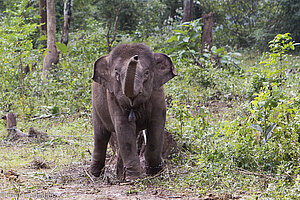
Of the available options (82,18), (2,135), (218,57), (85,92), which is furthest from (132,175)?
(82,18)

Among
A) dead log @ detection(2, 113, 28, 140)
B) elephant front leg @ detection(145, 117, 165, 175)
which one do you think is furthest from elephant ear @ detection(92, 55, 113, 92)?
dead log @ detection(2, 113, 28, 140)

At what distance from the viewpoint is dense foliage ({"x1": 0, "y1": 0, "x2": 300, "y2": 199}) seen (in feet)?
17.8

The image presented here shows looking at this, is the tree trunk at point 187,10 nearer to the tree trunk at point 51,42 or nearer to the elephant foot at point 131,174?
the tree trunk at point 51,42

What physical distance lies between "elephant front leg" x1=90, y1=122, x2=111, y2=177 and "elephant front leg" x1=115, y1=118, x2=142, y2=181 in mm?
1176

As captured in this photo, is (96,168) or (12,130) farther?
(12,130)

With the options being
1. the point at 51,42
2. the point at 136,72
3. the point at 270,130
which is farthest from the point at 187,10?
the point at 136,72

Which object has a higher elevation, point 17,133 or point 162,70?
point 162,70

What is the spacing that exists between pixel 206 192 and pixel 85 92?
8.03 m

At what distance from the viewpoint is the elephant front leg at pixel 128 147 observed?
19.0 feet

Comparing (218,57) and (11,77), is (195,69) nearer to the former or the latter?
(218,57)

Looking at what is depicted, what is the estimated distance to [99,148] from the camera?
7020mm

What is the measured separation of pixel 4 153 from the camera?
863cm

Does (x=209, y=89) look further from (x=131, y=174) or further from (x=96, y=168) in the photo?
(x=131, y=174)

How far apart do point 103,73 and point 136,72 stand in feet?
3.06
